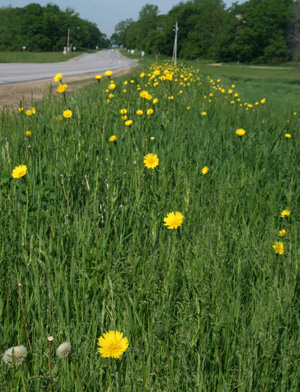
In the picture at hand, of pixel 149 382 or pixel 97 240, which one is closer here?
pixel 149 382

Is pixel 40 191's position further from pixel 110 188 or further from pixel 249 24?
pixel 249 24

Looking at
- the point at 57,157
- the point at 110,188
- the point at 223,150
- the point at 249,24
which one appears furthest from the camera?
the point at 249,24

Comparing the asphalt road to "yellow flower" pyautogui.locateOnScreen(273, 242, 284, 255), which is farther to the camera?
the asphalt road

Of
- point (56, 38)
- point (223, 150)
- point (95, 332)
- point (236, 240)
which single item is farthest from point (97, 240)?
point (56, 38)

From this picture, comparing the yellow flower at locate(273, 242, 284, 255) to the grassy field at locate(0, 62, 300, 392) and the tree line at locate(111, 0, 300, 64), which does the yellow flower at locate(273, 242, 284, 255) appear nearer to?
the grassy field at locate(0, 62, 300, 392)

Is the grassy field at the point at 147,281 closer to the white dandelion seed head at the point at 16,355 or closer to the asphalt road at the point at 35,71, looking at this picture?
the white dandelion seed head at the point at 16,355

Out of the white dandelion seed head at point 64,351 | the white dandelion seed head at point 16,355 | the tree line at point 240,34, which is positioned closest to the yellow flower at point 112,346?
the white dandelion seed head at point 64,351

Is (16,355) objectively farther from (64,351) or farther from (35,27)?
(35,27)

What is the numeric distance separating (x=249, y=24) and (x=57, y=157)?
89186 millimetres

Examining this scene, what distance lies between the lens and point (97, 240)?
1.90 metres

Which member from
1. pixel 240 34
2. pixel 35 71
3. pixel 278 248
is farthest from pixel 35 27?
pixel 278 248

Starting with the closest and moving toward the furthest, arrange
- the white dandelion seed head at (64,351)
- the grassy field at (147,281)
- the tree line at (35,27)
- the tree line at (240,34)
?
the white dandelion seed head at (64,351), the grassy field at (147,281), the tree line at (240,34), the tree line at (35,27)

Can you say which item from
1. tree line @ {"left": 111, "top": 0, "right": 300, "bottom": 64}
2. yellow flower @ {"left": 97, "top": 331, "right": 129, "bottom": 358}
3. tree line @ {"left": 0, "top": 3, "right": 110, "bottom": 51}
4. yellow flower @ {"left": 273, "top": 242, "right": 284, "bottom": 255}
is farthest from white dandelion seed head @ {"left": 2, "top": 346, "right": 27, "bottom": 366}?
tree line @ {"left": 0, "top": 3, "right": 110, "bottom": 51}

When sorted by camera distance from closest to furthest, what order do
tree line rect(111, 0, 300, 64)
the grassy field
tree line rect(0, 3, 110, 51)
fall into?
the grassy field
tree line rect(111, 0, 300, 64)
tree line rect(0, 3, 110, 51)
